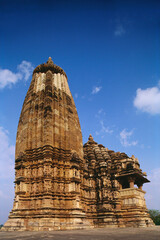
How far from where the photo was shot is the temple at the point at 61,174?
17.1 meters

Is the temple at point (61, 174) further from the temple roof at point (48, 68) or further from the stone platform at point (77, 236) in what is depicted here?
the stone platform at point (77, 236)

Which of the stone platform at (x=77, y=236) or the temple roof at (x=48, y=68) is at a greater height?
the temple roof at (x=48, y=68)

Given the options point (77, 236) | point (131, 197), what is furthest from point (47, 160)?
point (131, 197)

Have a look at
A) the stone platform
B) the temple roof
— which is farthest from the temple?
the stone platform

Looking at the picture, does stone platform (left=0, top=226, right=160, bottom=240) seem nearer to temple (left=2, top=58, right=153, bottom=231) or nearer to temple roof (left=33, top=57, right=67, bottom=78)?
temple (left=2, top=58, right=153, bottom=231)

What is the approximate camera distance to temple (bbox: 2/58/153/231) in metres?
17.1

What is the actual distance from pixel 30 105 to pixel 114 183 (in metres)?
14.1

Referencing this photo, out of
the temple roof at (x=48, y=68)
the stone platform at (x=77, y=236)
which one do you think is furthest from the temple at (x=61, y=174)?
the stone platform at (x=77, y=236)

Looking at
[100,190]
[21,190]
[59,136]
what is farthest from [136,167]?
[21,190]

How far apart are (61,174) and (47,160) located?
2074 millimetres

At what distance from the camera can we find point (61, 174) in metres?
19.2

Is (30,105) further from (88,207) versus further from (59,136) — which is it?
(88,207)

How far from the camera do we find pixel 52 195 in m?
17.5

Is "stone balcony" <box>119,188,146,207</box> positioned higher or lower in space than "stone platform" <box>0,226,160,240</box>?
higher
